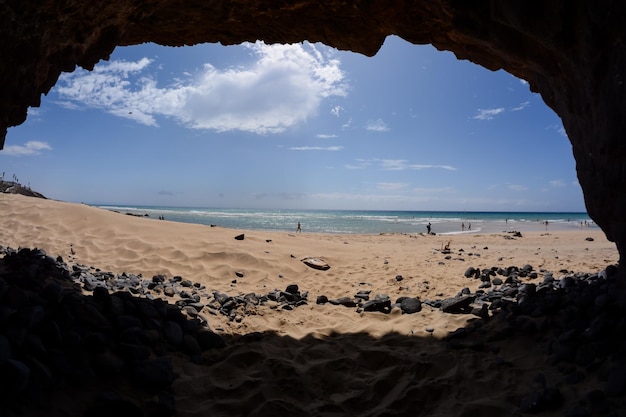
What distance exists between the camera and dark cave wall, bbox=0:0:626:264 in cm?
343

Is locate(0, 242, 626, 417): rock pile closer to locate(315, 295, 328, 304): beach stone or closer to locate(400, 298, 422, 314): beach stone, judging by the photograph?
locate(400, 298, 422, 314): beach stone

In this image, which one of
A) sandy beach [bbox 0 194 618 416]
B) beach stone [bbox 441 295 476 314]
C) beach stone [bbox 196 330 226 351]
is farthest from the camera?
beach stone [bbox 441 295 476 314]

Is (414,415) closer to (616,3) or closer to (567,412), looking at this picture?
(567,412)

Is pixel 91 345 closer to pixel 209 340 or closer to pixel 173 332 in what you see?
pixel 173 332

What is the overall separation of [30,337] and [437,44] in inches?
265

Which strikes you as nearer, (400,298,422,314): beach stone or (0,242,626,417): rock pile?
(0,242,626,417): rock pile

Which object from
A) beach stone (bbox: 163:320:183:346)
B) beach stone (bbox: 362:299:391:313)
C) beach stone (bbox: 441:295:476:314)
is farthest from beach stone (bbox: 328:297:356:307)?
beach stone (bbox: 163:320:183:346)

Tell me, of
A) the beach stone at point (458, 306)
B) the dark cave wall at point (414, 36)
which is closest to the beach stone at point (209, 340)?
the beach stone at point (458, 306)

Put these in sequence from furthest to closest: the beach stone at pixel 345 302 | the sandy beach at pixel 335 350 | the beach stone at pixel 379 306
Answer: the beach stone at pixel 345 302 < the beach stone at pixel 379 306 < the sandy beach at pixel 335 350

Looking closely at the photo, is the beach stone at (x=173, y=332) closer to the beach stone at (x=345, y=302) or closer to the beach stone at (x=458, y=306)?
the beach stone at (x=345, y=302)

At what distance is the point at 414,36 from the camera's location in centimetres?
580

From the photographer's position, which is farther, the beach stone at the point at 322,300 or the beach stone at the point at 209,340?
the beach stone at the point at 322,300

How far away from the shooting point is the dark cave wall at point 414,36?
3.43 metres

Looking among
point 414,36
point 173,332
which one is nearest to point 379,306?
point 173,332
